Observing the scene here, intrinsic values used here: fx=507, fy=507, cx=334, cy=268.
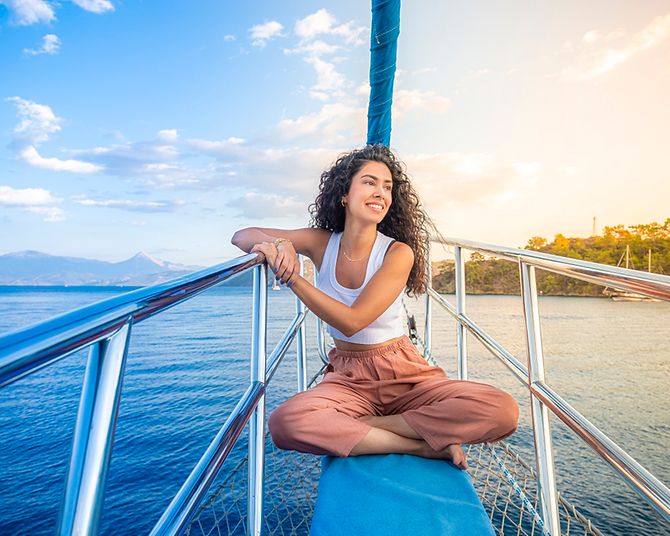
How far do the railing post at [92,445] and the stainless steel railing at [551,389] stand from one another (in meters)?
0.84

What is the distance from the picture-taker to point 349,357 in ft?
6.26

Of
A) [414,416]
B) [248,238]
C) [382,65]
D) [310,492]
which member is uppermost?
[382,65]

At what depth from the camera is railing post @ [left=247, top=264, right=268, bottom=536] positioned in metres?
1.34

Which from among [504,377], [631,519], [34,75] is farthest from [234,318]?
[34,75]

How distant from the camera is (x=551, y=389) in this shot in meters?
1.44

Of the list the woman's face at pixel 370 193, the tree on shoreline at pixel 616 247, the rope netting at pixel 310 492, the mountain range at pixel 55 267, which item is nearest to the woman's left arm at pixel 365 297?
the woman's face at pixel 370 193

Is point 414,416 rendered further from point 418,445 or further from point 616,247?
point 616,247

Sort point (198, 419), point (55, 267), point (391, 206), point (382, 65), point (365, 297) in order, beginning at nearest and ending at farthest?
point (365, 297) → point (391, 206) → point (382, 65) → point (198, 419) → point (55, 267)

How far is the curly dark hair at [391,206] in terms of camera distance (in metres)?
2.27

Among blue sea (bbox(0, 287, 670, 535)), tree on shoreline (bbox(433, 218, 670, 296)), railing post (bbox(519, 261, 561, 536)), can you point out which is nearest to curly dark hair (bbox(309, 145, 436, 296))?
railing post (bbox(519, 261, 561, 536))

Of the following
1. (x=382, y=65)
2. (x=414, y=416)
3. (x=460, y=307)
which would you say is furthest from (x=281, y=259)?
(x=382, y=65)

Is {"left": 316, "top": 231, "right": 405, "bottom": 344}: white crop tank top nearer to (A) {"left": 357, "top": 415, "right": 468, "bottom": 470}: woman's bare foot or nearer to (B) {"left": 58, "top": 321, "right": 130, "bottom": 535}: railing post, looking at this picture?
(A) {"left": 357, "top": 415, "right": 468, "bottom": 470}: woman's bare foot

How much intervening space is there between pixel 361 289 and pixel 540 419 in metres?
0.78

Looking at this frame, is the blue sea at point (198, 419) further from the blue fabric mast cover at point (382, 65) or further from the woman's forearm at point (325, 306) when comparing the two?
the blue fabric mast cover at point (382, 65)
